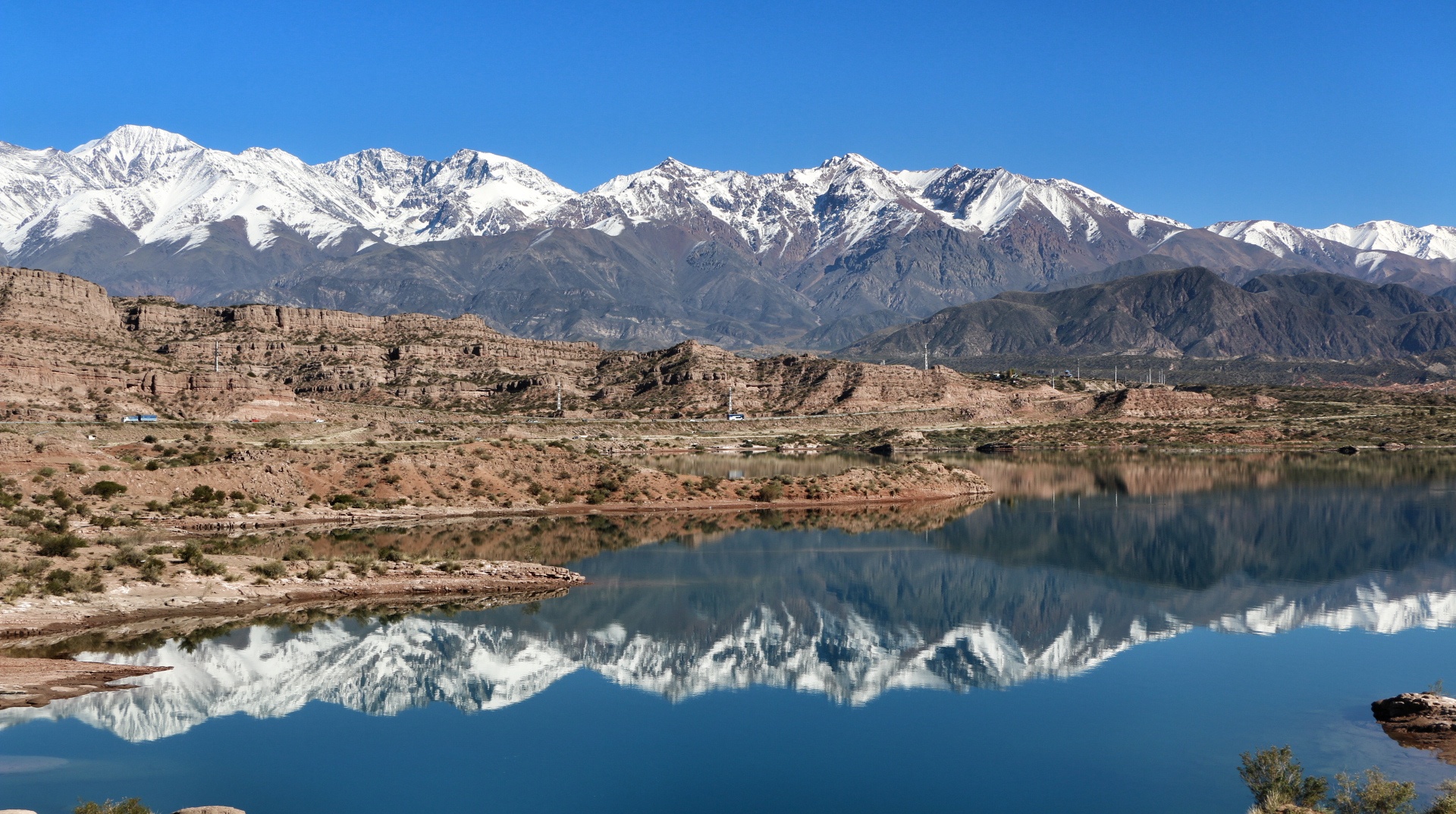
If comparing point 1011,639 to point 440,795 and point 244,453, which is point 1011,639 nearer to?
point 440,795

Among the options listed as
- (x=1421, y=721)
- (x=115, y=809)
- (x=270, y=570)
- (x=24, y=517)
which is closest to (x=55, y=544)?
(x=270, y=570)

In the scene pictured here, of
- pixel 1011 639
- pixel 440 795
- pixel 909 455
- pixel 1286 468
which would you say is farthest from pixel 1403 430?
pixel 440 795

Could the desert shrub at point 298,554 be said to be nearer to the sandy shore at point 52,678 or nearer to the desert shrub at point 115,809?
the sandy shore at point 52,678

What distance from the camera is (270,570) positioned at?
45344mm

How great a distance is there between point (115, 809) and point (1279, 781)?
2090 centimetres

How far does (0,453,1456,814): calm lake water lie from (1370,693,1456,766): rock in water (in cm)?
50

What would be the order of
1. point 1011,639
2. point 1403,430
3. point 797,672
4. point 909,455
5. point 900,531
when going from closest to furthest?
point 797,672 → point 1011,639 → point 900,531 → point 909,455 → point 1403,430

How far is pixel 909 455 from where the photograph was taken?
121 metres

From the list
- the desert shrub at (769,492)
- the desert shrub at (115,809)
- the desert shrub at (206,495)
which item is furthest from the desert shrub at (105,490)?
the desert shrub at (115,809)

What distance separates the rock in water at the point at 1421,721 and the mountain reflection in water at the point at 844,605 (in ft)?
28.8

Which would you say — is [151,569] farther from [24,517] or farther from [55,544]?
[24,517]

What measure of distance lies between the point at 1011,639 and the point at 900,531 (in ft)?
84.6

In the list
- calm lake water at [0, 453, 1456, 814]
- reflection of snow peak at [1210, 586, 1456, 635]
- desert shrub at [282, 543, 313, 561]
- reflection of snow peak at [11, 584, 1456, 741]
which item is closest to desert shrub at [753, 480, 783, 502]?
calm lake water at [0, 453, 1456, 814]

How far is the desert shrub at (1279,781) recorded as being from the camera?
966 inches
